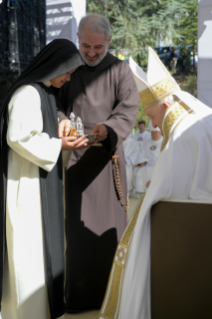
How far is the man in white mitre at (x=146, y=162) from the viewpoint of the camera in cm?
934

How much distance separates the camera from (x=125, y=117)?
3404 mm

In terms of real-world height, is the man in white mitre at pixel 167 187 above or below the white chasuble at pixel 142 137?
above

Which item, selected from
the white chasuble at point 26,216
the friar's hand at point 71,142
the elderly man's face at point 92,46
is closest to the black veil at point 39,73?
the white chasuble at point 26,216

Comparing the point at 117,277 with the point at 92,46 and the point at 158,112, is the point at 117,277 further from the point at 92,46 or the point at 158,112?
the point at 92,46

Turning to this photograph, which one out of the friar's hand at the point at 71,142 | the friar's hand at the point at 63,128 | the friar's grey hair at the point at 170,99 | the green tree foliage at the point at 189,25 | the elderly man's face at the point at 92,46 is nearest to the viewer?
the friar's grey hair at the point at 170,99

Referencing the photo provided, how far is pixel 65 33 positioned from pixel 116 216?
235 inches

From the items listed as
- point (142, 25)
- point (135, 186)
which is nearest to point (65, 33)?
point (135, 186)

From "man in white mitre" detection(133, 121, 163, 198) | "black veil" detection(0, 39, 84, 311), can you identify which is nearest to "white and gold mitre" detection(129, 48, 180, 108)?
"black veil" detection(0, 39, 84, 311)

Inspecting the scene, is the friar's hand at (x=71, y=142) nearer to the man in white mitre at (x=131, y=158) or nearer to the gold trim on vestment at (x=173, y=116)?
the gold trim on vestment at (x=173, y=116)

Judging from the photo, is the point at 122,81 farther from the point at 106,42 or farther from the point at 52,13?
the point at 52,13

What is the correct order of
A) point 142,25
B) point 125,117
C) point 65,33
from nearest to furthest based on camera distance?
point 125,117
point 65,33
point 142,25

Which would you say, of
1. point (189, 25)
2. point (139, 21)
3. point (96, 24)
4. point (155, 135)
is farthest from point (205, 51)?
point (139, 21)

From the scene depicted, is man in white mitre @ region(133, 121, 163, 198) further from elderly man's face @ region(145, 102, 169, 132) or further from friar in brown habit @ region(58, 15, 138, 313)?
elderly man's face @ region(145, 102, 169, 132)

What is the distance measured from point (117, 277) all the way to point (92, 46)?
191 centimetres
